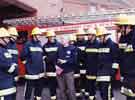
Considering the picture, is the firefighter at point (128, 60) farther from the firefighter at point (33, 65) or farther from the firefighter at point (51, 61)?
the firefighter at point (51, 61)

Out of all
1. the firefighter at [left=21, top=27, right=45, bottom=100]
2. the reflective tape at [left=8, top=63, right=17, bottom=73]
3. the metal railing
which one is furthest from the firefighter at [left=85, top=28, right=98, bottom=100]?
the metal railing

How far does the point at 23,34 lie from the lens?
14406 mm

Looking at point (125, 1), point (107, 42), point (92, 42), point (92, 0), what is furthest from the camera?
point (125, 1)

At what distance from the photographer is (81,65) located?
459 inches

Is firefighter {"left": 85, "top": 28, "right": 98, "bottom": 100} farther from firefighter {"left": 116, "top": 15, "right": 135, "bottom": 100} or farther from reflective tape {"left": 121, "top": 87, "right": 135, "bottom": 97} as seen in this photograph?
reflective tape {"left": 121, "top": 87, "right": 135, "bottom": 97}

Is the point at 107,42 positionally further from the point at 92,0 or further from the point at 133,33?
the point at 92,0

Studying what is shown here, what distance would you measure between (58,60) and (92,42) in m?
1.21

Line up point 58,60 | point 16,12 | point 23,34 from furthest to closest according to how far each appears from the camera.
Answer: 1. point 16,12
2. point 23,34
3. point 58,60

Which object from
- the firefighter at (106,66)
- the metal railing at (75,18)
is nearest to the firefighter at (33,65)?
the firefighter at (106,66)

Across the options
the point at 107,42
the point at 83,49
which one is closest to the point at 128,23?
the point at 107,42

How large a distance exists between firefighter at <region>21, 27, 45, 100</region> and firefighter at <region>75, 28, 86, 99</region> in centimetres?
98

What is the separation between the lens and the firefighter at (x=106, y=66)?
31.3 ft

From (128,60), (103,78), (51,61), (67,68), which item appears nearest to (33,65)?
(51,61)

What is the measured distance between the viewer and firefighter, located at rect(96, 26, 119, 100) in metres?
9.53
